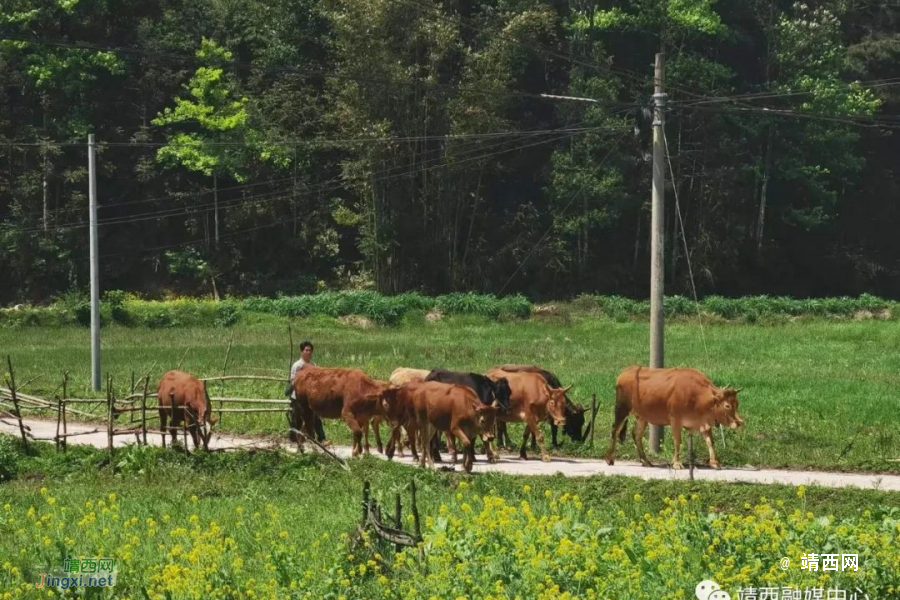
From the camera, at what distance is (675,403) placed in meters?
22.7

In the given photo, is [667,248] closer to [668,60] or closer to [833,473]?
[668,60]

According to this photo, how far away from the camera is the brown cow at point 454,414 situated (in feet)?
72.1

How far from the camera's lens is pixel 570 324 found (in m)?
53.6

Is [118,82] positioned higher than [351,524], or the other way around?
[118,82]

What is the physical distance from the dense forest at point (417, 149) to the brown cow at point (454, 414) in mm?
38129

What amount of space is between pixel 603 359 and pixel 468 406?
1853 cm

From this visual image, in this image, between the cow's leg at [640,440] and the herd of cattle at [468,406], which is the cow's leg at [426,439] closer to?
the herd of cattle at [468,406]

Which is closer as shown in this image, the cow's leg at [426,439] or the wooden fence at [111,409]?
the cow's leg at [426,439]

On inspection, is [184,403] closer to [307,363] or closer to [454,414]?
[307,363]

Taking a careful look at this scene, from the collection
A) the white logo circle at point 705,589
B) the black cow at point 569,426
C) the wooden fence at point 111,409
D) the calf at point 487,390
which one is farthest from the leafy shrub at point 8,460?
the white logo circle at point 705,589

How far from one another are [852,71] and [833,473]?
52.6 meters

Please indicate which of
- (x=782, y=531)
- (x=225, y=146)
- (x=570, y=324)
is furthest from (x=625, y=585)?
(x=225, y=146)

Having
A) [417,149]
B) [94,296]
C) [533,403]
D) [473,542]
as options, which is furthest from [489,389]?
[417,149]

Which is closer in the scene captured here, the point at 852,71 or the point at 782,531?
the point at 782,531
